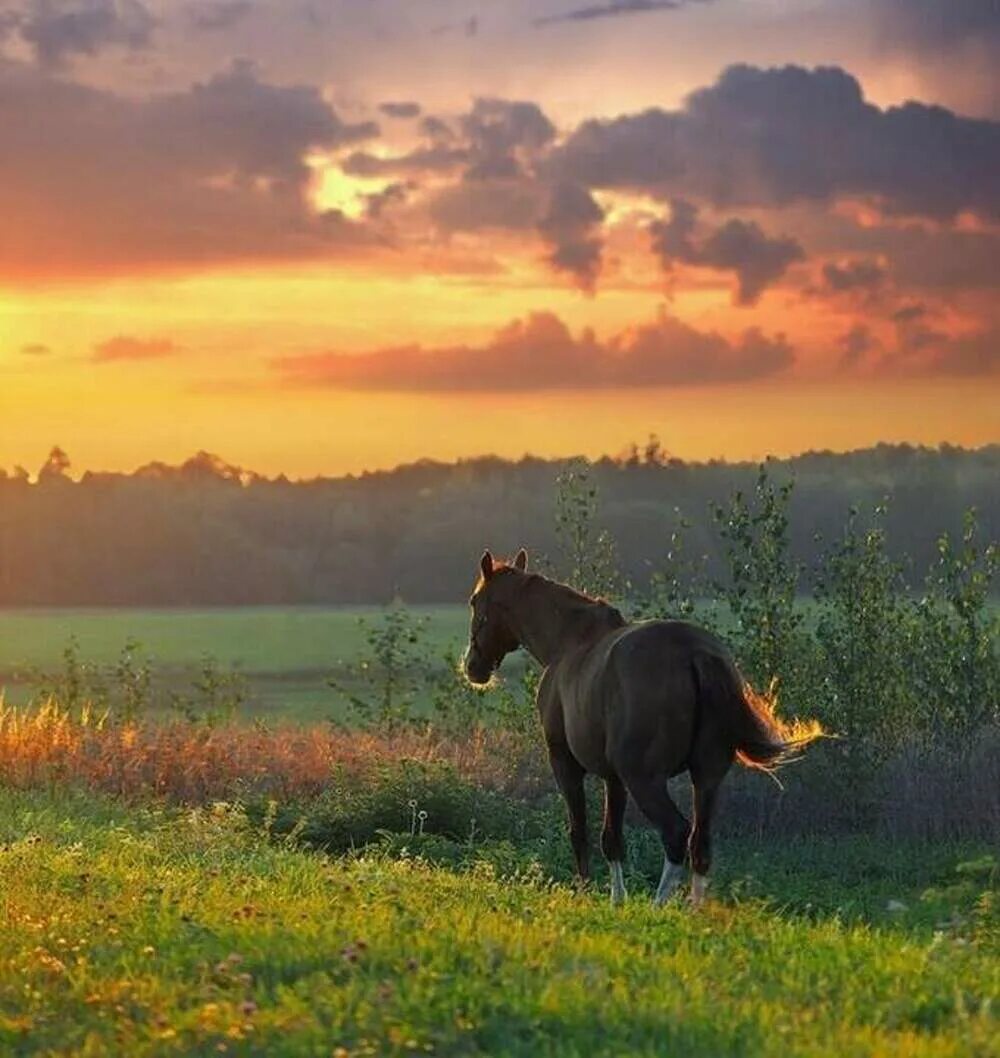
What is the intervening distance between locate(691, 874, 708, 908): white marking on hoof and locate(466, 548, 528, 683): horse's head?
3473mm

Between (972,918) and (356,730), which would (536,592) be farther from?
(356,730)

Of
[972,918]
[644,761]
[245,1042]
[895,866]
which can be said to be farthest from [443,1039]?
[895,866]

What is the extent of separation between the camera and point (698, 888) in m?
12.1

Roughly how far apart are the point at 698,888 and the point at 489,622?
3.87 m

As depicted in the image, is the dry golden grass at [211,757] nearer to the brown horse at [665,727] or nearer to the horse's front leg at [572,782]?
the horse's front leg at [572,782]

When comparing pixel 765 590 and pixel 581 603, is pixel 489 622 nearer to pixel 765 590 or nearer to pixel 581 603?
pixel 581 603

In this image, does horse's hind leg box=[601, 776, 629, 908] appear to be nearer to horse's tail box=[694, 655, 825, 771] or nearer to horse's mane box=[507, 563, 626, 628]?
horse's tail box=[694, 655, 825, 771]

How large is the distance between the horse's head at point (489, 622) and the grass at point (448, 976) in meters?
3.83

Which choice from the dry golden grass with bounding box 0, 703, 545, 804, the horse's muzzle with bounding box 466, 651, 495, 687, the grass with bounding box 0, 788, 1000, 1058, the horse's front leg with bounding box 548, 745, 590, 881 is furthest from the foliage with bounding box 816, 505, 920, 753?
the grass with bounding box 0, 788, 1000, 1058

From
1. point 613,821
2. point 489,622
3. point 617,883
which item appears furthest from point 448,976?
point 489,622

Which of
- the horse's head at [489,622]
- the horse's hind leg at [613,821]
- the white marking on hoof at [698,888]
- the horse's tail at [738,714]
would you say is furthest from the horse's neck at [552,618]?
the white marking on hoof at [698,888]

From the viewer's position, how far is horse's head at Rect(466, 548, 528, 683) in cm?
1520

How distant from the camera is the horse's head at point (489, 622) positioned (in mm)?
15195

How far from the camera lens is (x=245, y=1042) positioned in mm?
7094
